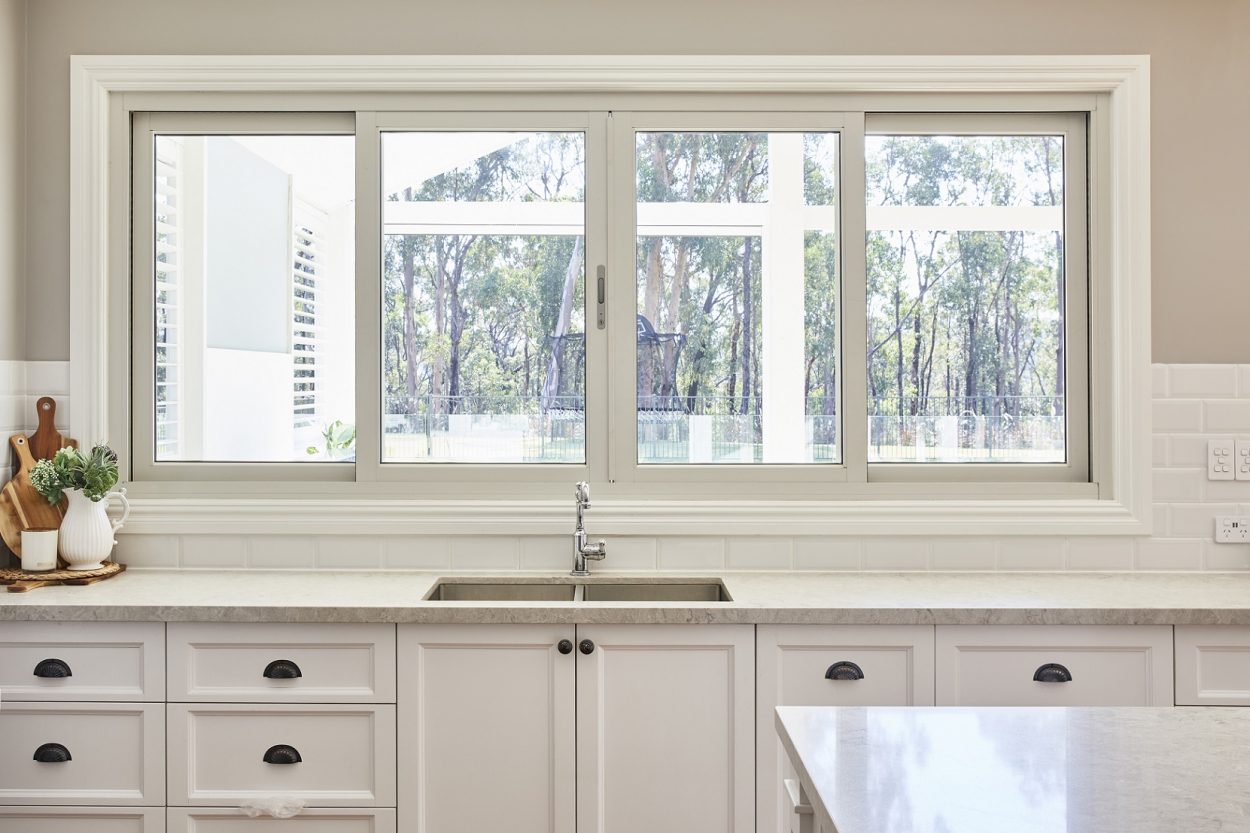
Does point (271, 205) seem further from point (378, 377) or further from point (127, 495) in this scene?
point (127, 495)

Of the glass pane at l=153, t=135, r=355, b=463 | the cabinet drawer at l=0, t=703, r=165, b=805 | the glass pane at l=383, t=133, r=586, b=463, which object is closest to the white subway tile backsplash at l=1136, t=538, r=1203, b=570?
the glass pane at l=383, t=133, r=586, b=463

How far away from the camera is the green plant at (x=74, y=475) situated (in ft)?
8.09

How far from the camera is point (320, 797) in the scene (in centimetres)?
219

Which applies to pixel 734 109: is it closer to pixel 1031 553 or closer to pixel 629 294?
pixel 629 294

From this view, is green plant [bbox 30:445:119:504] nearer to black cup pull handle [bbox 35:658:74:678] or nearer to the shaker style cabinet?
black cup pull handle [bbox 35:658:74:678]

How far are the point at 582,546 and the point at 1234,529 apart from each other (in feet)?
6.40

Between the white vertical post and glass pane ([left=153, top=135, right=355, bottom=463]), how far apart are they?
1298mm

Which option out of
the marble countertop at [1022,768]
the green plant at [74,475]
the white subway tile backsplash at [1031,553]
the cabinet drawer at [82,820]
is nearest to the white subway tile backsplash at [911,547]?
the white subway tile backsplash at [1031,553]

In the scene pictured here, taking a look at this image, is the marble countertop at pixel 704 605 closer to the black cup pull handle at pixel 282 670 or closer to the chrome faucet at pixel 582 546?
the black cup pull handle at pixel 282 670

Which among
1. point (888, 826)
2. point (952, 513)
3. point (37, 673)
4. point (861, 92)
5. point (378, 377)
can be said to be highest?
point (861, 92)

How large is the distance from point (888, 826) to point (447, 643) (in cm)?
141

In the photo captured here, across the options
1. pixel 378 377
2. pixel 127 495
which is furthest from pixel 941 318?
pixel 127 495

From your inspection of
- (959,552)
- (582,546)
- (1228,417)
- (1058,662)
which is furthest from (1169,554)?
(582,546)

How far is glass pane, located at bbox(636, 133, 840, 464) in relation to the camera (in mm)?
2732
